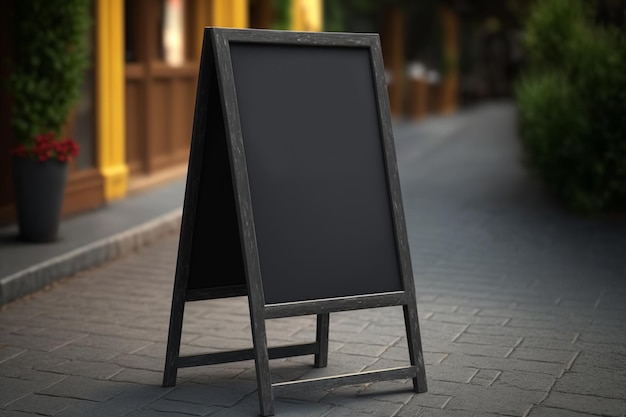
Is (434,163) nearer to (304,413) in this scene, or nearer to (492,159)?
(492,159)

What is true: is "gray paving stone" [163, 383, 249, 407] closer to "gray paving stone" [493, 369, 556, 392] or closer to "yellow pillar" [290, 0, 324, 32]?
"gray paving stone" [493, 369, 556, 392]

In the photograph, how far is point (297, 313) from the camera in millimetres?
4250

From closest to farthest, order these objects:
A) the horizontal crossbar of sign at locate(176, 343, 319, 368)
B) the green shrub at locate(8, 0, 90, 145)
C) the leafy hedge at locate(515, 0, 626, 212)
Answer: the horizontal crossbar of sign at locate(176, 343, 319, 368) < the green shrub at locate(8, 0, 90, 145) < the leafy hedge at locate(515, 0, 626, 212)

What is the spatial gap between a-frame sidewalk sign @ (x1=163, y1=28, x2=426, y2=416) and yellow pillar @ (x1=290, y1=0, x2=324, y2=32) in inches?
450

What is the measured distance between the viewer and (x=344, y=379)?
4.36 meters

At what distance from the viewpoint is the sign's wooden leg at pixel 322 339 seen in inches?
193

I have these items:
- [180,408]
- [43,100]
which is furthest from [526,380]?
[43,100]

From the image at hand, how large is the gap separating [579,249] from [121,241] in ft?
11.1

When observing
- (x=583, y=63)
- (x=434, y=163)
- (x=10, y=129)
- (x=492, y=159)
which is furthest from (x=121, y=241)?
(x=492, y=159)

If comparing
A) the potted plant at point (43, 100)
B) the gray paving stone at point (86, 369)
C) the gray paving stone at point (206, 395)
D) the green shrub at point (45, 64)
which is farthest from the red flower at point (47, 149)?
the gray paving stone at point (206, 395)

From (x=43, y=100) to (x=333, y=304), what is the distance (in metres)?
4.49

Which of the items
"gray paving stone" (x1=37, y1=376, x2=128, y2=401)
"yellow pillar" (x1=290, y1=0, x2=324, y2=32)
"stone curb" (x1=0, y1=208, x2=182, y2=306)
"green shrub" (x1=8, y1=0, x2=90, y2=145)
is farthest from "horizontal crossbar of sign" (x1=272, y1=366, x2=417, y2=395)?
"yellow pillar" (x1=290, y1=0, x2=324, y2=32)

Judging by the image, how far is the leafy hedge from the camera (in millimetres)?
9472

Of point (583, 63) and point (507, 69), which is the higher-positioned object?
point (507, 69)
